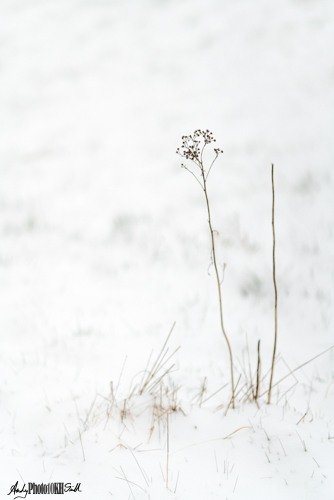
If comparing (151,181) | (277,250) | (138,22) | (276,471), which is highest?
(138,22)

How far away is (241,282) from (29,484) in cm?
178

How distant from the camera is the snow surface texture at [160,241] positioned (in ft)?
3.82

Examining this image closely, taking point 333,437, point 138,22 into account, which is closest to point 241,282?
point 333,437

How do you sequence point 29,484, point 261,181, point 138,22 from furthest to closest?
1. point 138,22
2. point 261,181
3. point 29,484

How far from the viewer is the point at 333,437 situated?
119 cm

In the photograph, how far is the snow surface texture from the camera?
1.16 metres

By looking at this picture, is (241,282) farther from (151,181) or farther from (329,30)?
(329,30)

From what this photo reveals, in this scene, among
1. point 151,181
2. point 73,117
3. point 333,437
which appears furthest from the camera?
point 73,117

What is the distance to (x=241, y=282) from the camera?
8.07ft

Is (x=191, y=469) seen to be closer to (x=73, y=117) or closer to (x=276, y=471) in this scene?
(x=276, y=471)

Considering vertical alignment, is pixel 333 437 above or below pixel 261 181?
below

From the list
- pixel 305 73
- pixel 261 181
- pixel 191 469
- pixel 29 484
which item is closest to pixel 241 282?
pixel 261 181

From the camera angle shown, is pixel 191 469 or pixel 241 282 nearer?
pixel 191 469

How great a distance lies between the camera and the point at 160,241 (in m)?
2.80
